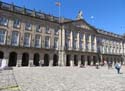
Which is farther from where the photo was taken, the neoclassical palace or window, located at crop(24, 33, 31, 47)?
window, located at crop(24, 33, 31, 47)

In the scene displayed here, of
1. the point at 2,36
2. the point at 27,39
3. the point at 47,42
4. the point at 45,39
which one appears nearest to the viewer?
the point at 2,36

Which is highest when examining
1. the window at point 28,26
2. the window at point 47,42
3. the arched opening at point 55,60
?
the window at point 28,26

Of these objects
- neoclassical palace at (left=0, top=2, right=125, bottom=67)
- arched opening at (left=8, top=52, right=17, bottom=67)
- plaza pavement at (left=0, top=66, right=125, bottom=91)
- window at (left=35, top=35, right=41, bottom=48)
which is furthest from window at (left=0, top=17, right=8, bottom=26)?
plaza pavement at (left=0, top=66, right=125, bottom=91)

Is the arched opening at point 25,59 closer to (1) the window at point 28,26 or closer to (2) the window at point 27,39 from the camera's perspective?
(2) the window at point 27,39

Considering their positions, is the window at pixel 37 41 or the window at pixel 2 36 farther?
the window at pixel 37 41

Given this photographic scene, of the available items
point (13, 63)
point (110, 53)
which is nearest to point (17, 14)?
point (13, 63)

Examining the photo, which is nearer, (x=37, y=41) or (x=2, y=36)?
(x=2, y=36)

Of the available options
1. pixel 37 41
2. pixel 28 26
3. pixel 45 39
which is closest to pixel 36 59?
pixel 37 41

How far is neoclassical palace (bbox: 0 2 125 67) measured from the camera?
34594 mm

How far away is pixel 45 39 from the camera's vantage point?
40781mm

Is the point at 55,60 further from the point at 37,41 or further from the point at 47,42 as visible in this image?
the point at 37,41

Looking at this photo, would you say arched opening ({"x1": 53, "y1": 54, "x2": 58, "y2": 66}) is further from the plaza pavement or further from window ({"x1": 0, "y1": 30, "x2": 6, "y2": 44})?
the plaza pavement

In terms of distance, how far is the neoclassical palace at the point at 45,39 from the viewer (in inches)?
1362

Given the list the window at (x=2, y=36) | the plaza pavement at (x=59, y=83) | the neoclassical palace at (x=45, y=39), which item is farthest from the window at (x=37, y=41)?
the plaza pavement at (x=59, y=83)
